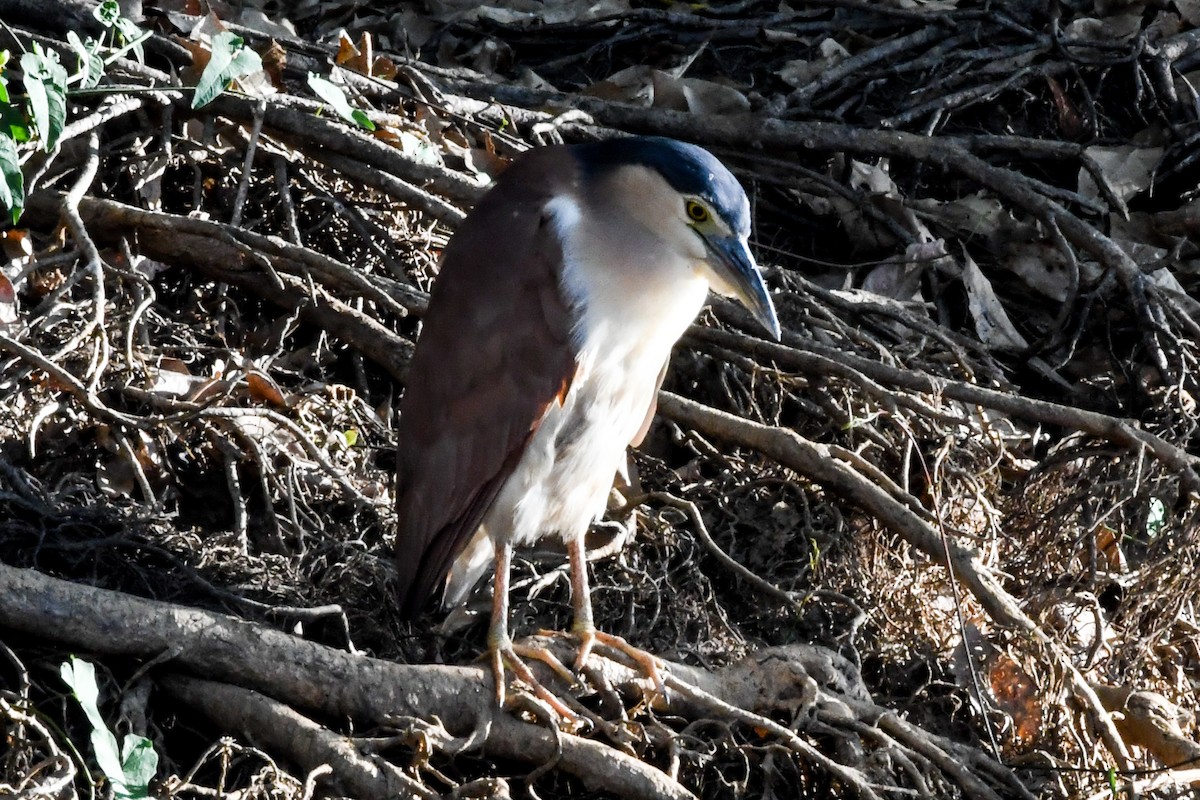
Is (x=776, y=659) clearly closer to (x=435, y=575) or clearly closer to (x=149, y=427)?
(x=435, y=575)

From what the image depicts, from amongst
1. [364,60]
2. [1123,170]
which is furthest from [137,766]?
[1123,170]

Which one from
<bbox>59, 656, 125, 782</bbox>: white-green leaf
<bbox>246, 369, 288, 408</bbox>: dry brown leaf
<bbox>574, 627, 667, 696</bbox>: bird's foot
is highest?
<bbox>59, 656, 125, 782</bbox>: white-green leaf

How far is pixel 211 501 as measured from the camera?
374 cm

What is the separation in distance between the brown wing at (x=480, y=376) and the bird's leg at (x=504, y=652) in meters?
0.17

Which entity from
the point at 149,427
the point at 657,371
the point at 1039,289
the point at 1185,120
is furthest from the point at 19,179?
the point at 1185,120

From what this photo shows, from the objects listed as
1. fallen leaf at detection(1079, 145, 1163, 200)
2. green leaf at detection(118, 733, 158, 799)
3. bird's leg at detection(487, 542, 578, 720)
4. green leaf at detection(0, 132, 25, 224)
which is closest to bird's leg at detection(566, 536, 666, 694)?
bird's leg at detection(487, 542, 578, 720)

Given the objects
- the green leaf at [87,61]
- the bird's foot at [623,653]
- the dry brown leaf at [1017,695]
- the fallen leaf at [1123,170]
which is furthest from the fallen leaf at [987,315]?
the green leaf at [87,61]

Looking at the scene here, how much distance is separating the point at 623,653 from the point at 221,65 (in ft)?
5.47

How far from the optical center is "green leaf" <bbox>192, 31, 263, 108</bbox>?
3.22 metres

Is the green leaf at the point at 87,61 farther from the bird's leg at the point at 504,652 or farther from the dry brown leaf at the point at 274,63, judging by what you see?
the bird's leg at the point at 504,652

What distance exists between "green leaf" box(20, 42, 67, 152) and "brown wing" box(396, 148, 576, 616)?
3.11 ft

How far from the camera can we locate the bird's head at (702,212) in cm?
325

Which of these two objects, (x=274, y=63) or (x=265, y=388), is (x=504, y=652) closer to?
(x=265, y=388)

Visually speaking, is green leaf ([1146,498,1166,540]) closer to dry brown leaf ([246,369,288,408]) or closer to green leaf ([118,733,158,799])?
dry brown leaf ([246,369,288,408])
